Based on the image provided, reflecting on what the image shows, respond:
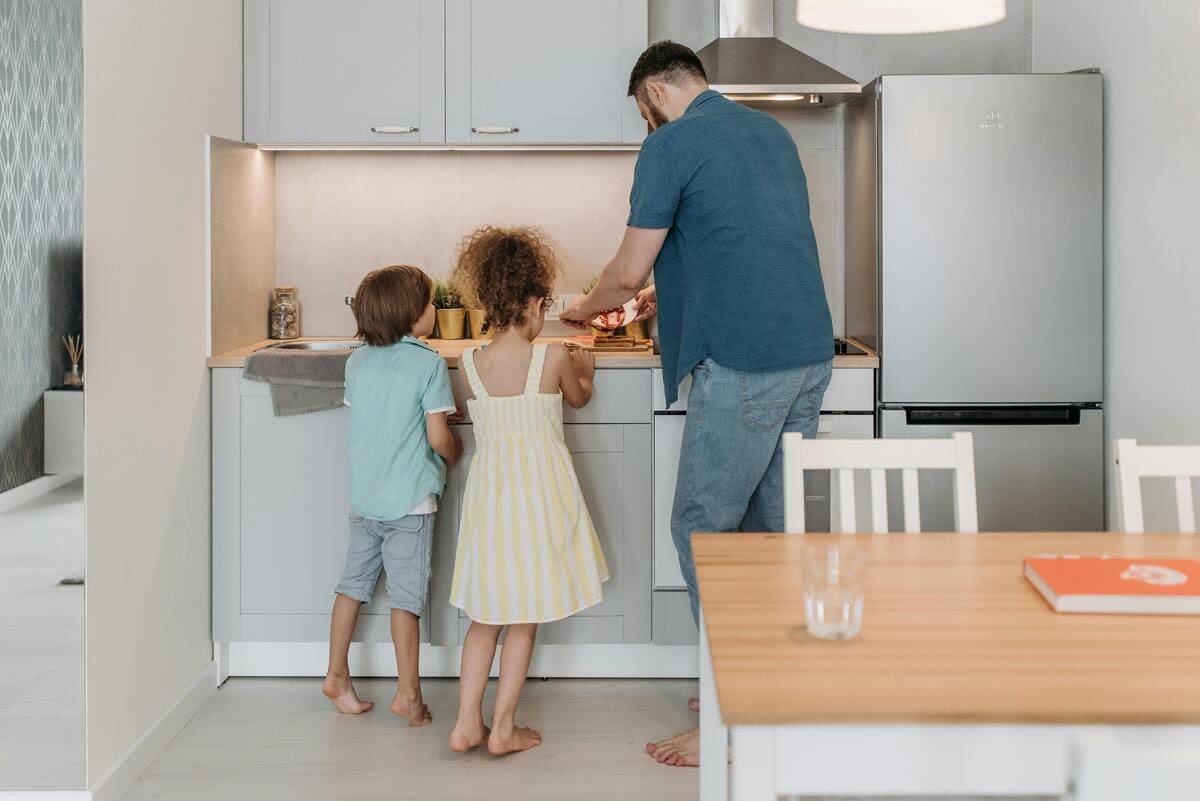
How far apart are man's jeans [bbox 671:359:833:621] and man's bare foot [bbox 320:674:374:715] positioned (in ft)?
2.94

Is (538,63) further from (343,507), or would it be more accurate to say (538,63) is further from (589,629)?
(589,629)

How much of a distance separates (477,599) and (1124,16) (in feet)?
7.08

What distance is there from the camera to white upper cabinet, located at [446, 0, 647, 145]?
Answer: 3.40 metres

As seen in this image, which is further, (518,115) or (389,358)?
(518,115)

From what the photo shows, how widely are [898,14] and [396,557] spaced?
1823 millimetres

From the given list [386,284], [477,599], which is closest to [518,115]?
[386,284]

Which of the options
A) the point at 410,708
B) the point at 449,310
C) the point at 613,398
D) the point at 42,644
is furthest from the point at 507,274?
the point at 42,644

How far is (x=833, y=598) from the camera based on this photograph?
1.39 meters

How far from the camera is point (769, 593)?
1587 mm

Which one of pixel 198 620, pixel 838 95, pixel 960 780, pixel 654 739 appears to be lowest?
pixel 654 739

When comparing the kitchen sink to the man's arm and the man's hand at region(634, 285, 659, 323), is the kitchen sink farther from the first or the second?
the man's arm

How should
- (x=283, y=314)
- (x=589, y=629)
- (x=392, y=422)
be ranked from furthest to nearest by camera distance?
(x=283, y=314), (x=589, y=629), (x=392, y=422)

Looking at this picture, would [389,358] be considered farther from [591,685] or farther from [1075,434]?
[1075,434]

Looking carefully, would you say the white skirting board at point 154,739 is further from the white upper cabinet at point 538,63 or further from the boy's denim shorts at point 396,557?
the white upper cabinet at point 538,63
